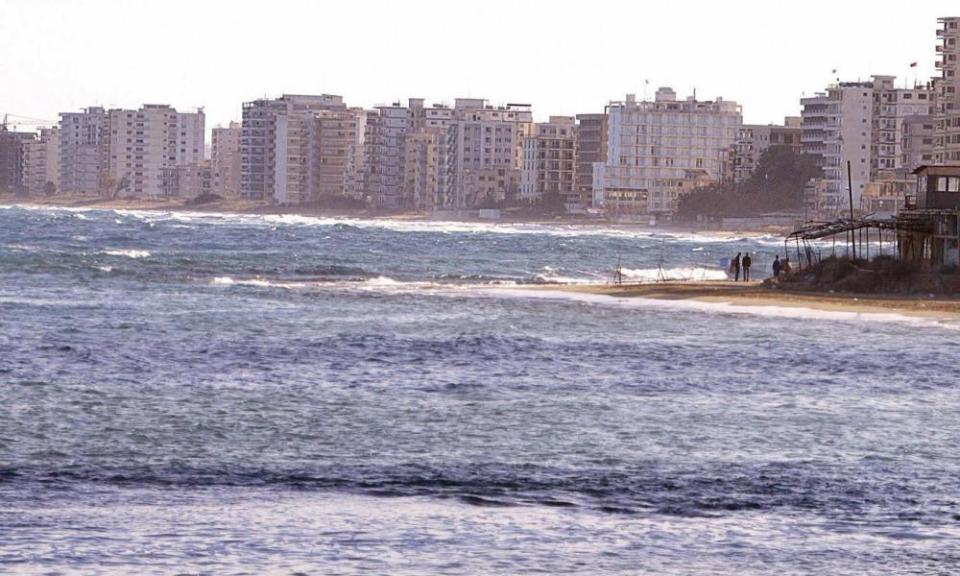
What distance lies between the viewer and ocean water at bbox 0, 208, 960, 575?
17.0 metres

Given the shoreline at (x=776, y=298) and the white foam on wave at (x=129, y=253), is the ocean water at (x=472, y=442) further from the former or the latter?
the white foam on wave at (x=129, y=253)

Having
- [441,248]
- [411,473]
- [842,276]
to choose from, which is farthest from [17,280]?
[441,248]

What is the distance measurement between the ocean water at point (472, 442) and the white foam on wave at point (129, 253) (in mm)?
37932

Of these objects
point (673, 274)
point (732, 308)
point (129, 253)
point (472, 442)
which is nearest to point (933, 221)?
point (732, 308)

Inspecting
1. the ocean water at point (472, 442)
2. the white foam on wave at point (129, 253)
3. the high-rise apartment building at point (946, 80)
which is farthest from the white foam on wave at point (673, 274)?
the high-rise apartment building at point (946, 80)

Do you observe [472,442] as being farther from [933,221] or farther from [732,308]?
[933,221]

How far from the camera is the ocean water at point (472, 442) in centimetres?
1697

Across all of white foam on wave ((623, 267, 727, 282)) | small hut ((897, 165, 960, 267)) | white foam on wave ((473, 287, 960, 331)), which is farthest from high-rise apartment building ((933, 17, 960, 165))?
white foam on wave ((473, 287, 960, 331))

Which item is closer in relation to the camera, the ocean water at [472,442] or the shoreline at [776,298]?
the ocean water at [472,442]

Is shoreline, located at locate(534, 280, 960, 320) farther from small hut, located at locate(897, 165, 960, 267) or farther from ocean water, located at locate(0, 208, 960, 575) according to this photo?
small hut, located at locate(897, 165, 960, 267)

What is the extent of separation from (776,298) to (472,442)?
1482 inches

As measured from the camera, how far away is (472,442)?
24188 millimetres

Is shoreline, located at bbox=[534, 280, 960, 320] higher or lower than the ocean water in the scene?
lower

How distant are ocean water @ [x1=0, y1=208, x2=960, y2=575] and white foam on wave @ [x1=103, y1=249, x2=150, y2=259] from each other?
1493 inches
